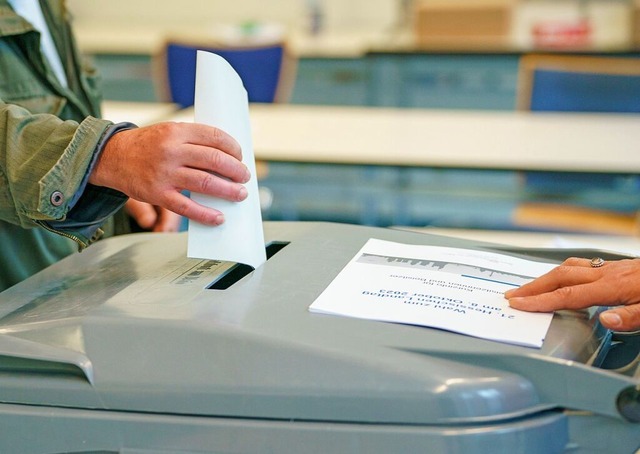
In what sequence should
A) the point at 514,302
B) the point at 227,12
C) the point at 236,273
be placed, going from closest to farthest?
the point at 514,302, the point at 236,273, the point at 227,12

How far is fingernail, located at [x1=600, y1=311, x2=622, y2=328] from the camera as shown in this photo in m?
Answer: 0.72

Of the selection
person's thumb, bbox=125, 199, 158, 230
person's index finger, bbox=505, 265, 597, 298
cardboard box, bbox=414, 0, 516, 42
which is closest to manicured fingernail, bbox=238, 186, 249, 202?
person's index finger, bbox=505, 265, 597, 298

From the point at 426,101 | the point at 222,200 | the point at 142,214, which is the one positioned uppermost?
the point at 222,200

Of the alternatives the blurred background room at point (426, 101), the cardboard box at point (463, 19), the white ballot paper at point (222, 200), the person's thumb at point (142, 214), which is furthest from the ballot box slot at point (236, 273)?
the cardboard box at point (463, 19)

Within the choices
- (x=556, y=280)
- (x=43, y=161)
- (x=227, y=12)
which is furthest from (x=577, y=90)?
(x=227, y=12)

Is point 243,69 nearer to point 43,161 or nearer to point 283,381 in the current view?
point 43,161

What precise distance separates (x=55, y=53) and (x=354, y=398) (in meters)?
0.83

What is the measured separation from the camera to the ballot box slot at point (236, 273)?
31.5 inches

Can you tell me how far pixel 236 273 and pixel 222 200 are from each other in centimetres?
9

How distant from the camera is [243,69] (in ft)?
12.5

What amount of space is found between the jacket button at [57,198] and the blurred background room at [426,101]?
113cm

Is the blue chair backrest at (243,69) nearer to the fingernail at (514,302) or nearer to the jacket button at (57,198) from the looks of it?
the jacket button at (57,198)

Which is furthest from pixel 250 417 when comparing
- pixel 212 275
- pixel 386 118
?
pixel 386 118

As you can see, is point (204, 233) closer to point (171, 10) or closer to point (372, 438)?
point (372, 438)
